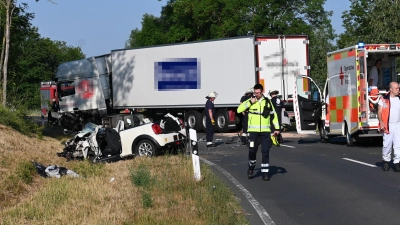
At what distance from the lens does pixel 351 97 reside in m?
20.1

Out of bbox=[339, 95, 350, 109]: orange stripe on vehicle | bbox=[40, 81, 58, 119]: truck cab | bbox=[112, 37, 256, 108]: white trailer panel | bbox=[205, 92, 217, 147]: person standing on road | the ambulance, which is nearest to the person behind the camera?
the ambulance

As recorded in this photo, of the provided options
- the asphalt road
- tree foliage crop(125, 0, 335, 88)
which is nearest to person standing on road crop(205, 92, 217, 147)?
the asphalt road

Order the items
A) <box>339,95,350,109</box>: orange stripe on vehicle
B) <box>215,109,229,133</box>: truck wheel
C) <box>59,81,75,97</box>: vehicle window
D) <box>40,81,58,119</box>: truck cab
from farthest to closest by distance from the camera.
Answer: <box>59,81,75,97</box>: vehicle window < <box>215,109,229,133</box>: truck wheel < <box>40,81,58,119</box>: truck cab < <box>339,95,350,109</box>: orange stripe on vehicle

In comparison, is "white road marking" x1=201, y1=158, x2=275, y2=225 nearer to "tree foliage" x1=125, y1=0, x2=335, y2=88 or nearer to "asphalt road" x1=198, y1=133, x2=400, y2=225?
"asphalt road" x1=198, y1=133, x2=400, y2=225

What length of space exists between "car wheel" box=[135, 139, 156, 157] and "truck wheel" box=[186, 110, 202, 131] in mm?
13982

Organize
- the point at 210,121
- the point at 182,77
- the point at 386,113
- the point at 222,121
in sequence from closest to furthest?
the point at 386,113 < the point at 210,121 < the point at 222,121 < the point at 182,77

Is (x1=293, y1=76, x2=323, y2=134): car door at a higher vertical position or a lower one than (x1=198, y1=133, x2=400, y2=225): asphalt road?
higher

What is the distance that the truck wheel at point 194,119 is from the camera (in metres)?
31.5

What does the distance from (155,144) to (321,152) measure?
4.79 meters

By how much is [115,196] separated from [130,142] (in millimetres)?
6490

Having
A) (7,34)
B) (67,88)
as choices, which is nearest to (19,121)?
(7,34)

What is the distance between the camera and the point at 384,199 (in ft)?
35.1

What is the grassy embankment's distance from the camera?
29.8ft

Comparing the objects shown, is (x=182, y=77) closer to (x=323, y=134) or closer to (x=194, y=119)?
(x=194, y=119)
